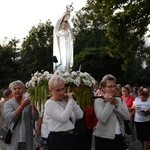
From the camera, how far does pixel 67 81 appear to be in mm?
6781

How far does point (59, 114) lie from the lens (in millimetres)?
5602

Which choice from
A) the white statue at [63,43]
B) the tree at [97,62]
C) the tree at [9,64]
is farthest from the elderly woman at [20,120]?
the tree at [97,62]

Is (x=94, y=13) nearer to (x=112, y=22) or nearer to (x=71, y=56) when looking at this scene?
(x=112, y=22)

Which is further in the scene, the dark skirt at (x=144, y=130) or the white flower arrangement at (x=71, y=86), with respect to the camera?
the dark skirt at (x=144, y=130)

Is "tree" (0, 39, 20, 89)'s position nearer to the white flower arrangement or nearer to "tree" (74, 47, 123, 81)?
"tree" (74, 47, 123, 81)

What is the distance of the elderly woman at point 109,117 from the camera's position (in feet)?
20.6

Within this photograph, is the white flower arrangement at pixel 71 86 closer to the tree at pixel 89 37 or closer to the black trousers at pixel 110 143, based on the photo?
the black trousers at pixel 110 143

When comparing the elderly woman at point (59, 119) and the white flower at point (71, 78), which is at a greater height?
the white flower at point (71, 78)

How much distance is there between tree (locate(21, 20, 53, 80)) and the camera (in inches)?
2465

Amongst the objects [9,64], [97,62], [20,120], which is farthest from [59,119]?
[97,62]

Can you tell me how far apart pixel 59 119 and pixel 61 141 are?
11.4 inches

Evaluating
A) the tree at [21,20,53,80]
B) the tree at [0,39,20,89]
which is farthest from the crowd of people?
the tree at [21,20,53,80]

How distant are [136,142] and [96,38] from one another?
170 ft

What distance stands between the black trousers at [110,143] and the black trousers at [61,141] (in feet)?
2.78
